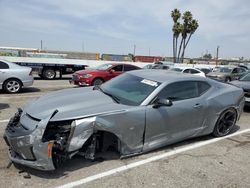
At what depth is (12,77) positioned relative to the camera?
391 inches

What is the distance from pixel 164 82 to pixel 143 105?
695 millimetres

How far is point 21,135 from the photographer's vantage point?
10.8 feet

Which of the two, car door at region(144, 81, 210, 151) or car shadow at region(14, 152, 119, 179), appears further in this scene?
car door at region(144, 81, 210, 151)

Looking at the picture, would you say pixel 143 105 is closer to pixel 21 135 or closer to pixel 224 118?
pixel 21 135

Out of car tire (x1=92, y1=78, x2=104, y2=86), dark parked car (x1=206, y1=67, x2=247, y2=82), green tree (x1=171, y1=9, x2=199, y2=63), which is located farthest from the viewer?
green tree (x1=171, y1=9, x2=199, y2=63)

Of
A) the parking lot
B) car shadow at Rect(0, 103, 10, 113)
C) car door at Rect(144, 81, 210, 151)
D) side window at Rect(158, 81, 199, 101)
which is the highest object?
side window at Rect(158, 81, 199, 101)

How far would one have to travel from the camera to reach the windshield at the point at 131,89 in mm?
4164

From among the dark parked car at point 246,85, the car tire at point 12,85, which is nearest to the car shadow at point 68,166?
the dark parked car at point 246,85

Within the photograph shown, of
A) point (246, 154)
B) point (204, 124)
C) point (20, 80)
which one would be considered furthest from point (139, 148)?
point (20, 80)

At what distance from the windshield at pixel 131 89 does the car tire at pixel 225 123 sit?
1832 mm

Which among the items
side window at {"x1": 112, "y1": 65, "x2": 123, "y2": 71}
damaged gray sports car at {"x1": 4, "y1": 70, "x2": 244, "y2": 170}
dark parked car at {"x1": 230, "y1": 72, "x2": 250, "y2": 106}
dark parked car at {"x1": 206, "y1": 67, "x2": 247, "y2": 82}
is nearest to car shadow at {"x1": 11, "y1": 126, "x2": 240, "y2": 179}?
damaged gray sports car at {"x1": 4, "y1": 70, "x2": 244, "y2": 170}

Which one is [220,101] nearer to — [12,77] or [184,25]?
[12,77]

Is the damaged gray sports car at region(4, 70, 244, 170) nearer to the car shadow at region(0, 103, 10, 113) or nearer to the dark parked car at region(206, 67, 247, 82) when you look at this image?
the car shadow at region(0, 103, 10, 113)

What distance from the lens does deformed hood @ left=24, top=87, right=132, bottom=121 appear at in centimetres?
352
